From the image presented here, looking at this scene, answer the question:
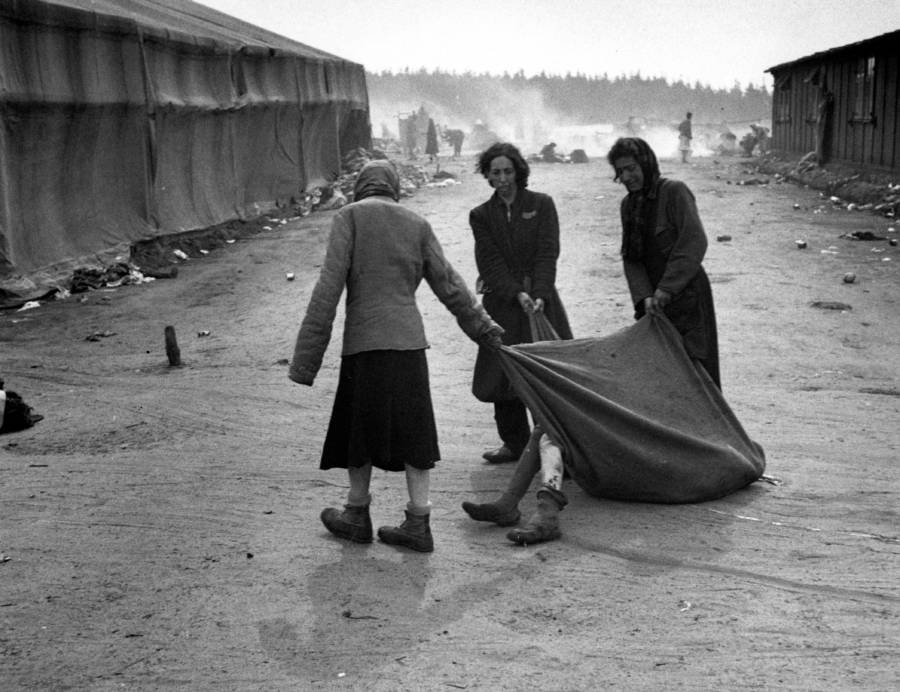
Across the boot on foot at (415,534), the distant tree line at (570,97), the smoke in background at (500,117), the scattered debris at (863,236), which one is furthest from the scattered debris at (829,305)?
the distant tree line at (570,97)

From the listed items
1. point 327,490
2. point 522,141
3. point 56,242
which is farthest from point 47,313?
point 522,141

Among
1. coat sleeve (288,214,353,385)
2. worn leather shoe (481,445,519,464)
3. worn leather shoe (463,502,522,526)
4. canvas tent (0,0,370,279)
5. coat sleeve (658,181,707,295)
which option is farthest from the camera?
canvas tent (0,0,370,279)

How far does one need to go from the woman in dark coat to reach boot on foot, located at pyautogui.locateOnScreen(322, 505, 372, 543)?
3.97 ft

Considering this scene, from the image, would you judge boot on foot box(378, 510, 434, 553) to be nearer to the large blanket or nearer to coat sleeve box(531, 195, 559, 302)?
the large blanket

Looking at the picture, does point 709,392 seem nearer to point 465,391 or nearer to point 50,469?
point 465,391

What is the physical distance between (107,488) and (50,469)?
58cm

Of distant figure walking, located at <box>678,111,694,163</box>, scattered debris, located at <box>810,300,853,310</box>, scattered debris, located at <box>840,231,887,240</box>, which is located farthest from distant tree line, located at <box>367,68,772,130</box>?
scattered debris, located at <box>810,300,853,310</box>

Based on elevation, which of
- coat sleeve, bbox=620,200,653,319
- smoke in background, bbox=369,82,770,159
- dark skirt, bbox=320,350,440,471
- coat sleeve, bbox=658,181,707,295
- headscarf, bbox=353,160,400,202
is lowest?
smoke in background, bbox=369,82,770,159

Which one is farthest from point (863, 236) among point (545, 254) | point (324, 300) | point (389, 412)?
point (324, 300)

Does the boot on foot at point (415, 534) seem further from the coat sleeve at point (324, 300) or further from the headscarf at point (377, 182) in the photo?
the headscarf at point (377, 182)

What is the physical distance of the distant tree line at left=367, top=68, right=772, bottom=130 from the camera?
81438 millimetres

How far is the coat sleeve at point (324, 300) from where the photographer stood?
4727 millimetres

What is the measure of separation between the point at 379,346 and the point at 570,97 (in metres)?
82.8

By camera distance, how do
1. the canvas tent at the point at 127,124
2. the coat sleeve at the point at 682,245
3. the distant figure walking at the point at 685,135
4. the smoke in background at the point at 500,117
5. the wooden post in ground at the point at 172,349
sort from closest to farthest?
the coat sleeve at the point at 682,245, the wooden post in ground at the point at 172,349, the canvas tent at the point at 127,124, the distant figure walking at the point at 685,135, the smoke in background at the point at 500,117
